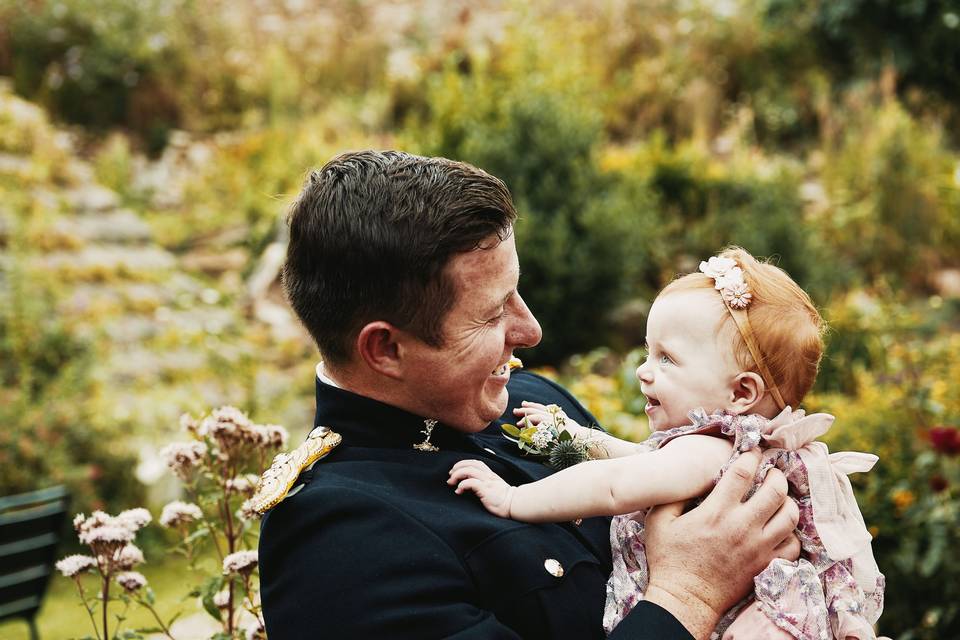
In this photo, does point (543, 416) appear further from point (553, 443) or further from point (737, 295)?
point (737, 295)

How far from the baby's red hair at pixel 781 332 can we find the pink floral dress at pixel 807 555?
8cm

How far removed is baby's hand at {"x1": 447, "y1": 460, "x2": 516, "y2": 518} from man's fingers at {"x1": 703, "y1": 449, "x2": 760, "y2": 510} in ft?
1.21

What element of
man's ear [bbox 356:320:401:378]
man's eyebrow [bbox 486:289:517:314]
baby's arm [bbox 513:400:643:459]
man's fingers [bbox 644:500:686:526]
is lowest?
baby's arm [bbox 513:400:643:459]

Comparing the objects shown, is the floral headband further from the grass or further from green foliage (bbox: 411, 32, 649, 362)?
green foliage (bbox: 411, 32, 649, 362)

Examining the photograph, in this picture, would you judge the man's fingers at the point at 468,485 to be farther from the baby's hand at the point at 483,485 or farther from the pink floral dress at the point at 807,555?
the pink floral dress at the point at 807,555

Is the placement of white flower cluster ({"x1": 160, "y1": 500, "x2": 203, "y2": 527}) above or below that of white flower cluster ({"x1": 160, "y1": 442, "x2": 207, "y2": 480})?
below

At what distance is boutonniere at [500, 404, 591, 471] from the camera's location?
1968 millimetres

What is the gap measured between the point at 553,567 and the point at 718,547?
297mm

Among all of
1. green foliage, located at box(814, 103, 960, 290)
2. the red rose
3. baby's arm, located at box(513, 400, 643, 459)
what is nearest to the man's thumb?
baby's arm, located at box(513, 400, 643, 459)

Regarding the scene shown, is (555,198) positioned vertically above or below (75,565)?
below

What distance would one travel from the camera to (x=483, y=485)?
1.78 metres

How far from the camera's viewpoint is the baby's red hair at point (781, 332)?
5.96 ft

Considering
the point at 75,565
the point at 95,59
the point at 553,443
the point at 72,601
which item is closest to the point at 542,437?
the point at 553,443

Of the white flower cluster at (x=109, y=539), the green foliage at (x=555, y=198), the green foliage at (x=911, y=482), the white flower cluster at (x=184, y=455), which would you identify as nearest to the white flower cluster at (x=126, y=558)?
the white flower cluster at (x=109, y=539)
